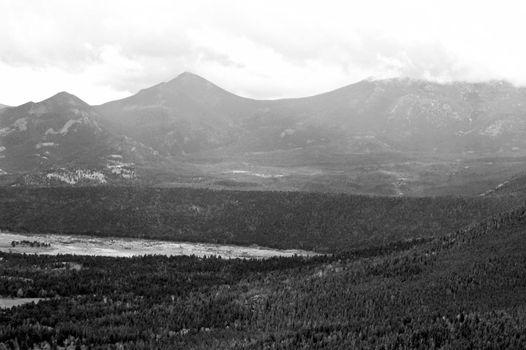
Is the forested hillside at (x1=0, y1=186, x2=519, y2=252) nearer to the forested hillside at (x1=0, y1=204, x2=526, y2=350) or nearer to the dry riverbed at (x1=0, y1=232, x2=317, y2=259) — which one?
the dry riverbed at (x1=0, y1=232, x2=317, y2=259)

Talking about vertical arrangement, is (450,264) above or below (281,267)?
above

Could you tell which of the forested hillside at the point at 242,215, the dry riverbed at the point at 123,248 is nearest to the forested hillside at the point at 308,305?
the dry riverbed at the point at 123,248

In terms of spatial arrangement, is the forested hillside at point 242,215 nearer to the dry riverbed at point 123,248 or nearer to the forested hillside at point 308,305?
the dry riverbed at point 123,248

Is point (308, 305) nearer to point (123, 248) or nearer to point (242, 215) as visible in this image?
point (123, 248)

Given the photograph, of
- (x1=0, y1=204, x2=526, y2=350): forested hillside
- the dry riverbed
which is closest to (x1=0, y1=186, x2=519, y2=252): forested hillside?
the dry riverbed

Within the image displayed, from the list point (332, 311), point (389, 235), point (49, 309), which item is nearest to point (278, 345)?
point (332, 311)

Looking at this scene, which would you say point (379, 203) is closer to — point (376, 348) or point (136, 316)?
point (136, 316)
